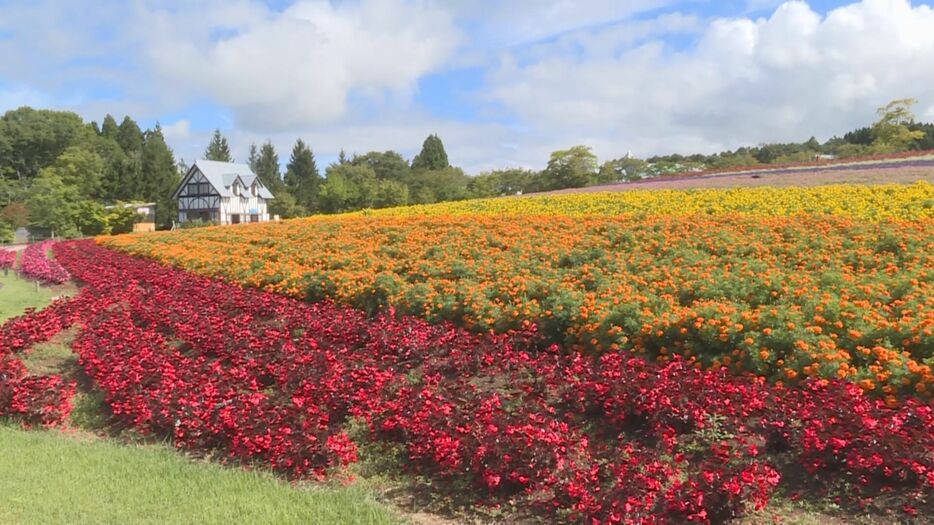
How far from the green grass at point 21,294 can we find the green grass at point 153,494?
7051 millimetres

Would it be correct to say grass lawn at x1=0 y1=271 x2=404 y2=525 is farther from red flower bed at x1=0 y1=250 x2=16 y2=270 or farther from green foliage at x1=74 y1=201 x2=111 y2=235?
green foliage at x1=74 y1=201 x2=111 y2=235

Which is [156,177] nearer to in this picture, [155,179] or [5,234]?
[155,179]

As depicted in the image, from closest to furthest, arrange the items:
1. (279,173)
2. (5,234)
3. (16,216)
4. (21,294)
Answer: (21,294), (5,234), (16,216), (279,173)

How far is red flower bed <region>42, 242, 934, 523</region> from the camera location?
3174 mm

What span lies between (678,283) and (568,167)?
122 ft

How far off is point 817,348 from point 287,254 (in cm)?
928

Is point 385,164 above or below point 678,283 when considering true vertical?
above

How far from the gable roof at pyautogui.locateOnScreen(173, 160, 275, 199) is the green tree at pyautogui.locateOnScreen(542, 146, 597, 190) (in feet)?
81.9

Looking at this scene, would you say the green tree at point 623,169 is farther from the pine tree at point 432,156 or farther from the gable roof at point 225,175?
the gable roof at point 225,175

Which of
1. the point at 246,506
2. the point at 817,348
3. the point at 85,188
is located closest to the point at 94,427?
the point at 246,506

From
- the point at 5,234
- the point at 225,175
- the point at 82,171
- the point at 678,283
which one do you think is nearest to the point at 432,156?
the point at 225,175

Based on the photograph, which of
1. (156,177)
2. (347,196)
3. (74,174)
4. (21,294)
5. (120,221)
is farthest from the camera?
(156,177)

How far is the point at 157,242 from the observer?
706 inches

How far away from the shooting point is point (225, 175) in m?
53.0
